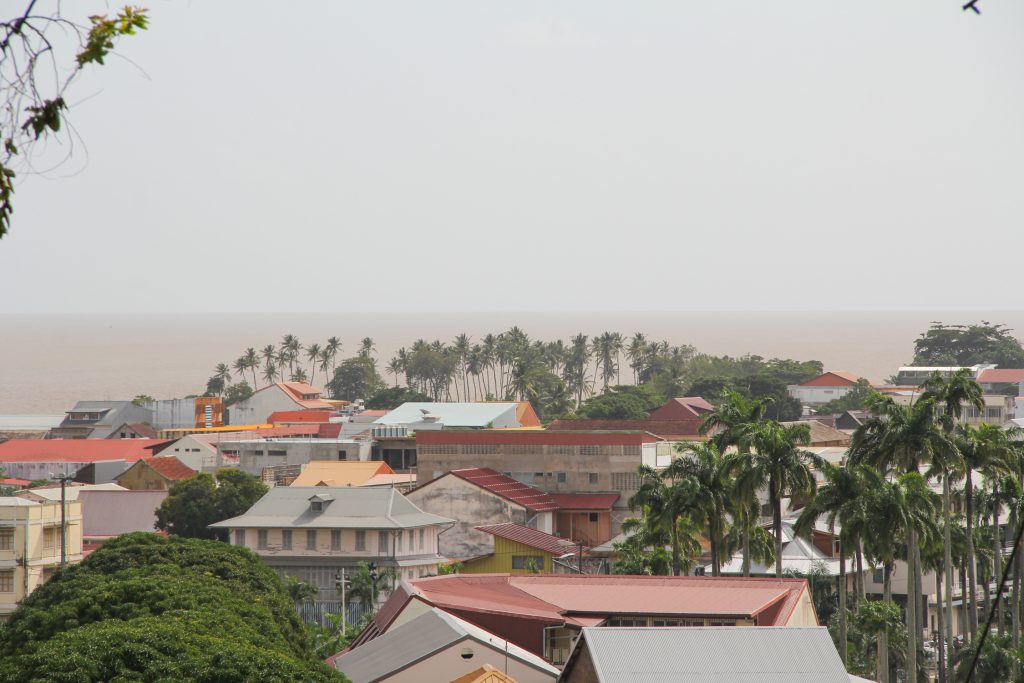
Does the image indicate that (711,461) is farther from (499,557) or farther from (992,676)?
(499,557)

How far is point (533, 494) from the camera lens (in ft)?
308

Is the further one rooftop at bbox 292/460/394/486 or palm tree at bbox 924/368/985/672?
rooftop at bbox 292/460/394/486

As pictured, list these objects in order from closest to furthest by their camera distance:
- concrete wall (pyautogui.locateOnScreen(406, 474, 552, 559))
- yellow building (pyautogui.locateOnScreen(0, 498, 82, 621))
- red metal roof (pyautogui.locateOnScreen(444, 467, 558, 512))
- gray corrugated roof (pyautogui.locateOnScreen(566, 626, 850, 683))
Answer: gray corrugated roof (pyautogui.locateOnScreen(566, 626, 850, 683)) < yellow building (pyautogui.locateOnScreen(0, 498, 82, 621)) < concrete wall (pyautogui.locateOnScreen(406, 474, 552, 559)) < red metal roof (pyautogui.locateOnScreen(444, 467, 558, 512))

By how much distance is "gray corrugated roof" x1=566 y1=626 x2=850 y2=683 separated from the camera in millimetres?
37500

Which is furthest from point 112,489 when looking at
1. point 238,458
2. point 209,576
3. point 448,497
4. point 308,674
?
point 308,674

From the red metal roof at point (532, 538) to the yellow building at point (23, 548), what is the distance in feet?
77.4

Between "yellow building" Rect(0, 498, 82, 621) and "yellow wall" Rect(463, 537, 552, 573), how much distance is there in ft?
72.6

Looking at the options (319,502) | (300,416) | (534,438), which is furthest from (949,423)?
(300,416)

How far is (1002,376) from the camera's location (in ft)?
600

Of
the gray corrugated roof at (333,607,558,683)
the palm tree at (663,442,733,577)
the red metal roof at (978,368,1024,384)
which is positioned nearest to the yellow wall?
the palm tree at (663,442,733,577)

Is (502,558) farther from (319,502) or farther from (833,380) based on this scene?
(833,380)

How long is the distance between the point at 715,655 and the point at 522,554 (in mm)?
43822

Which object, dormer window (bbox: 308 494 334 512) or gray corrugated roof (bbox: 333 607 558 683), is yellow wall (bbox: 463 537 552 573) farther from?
gray corrugated roof (bbox: 333 607 558 683)

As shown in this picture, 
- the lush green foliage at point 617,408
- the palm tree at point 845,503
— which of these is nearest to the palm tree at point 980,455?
the palm tree at point 845,503
